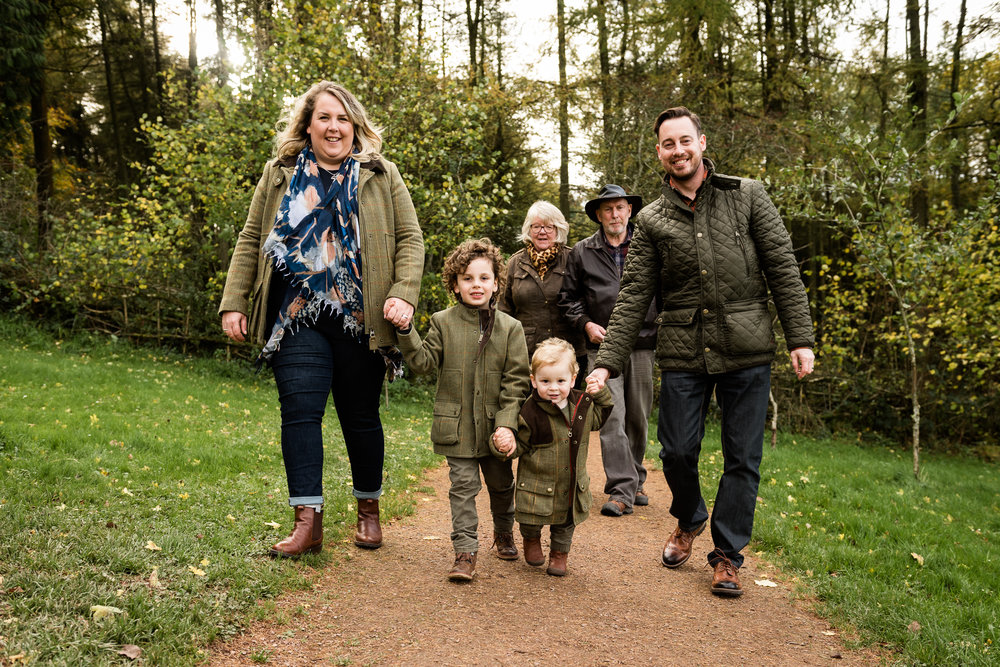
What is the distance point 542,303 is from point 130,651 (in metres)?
4.10

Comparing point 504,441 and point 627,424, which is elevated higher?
point 504,441

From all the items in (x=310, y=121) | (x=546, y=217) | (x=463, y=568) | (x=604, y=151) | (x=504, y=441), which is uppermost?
(x=604, y=151)

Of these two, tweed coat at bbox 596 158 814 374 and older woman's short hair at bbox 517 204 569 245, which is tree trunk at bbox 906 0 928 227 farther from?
tweed coat at bbox 596 158 814 374

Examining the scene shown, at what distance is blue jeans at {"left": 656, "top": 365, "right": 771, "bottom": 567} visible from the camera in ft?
12.8

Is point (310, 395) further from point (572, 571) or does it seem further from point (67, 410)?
point (67, 410)

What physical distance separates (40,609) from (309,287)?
5.74 feet

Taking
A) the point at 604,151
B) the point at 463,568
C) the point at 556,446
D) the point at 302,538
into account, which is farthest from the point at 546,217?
the point at 604,151

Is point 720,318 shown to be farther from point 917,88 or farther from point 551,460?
point 917,88

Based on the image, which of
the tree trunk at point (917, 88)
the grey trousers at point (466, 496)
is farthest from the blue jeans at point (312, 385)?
the tree trunk at point (917, 88)

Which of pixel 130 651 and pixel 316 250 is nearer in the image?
pixel 130 651

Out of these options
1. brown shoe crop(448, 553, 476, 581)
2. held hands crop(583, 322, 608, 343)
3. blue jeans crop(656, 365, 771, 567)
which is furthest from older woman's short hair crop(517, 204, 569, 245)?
brown shoe crop(448, 553, 476, 581)

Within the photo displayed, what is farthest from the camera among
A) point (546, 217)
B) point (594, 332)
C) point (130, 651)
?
point (546, 217)

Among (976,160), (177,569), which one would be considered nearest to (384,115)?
(177,569)

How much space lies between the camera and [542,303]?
6.07 m
